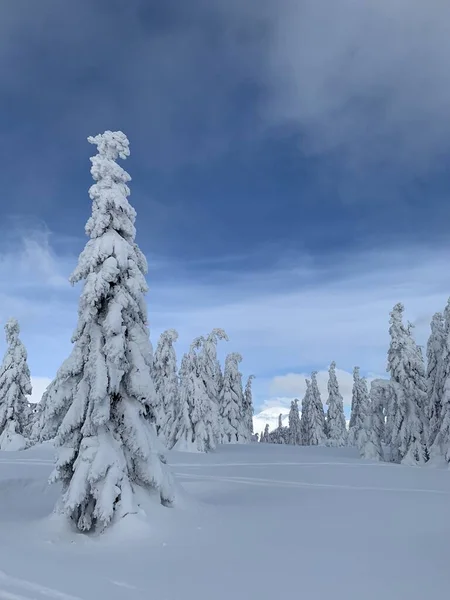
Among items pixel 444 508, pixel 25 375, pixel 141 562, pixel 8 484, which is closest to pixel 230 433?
pixel 25 375

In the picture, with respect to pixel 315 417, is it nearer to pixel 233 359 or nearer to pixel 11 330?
pixel 233 359

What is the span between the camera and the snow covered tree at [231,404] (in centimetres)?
6550

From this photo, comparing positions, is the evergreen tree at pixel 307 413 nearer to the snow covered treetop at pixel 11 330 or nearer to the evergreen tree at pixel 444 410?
the evergreen tree at pixel 444 410

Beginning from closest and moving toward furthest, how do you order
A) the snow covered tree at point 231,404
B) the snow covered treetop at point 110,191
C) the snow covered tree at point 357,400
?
the snow covered treetop at point 110,191, the snow covered tree at point 231,404, the snow covered tree at point 357,400

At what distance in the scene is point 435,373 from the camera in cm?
3466

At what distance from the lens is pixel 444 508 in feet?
49.6

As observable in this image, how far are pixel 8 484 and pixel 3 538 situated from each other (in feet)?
31.1

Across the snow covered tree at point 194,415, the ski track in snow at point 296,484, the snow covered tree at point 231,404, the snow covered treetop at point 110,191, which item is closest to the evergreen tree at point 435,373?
the ski track in snow at point 296,484


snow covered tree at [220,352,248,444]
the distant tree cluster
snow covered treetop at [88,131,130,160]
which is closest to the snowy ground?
snow covered treetop at [88,131,130,160]

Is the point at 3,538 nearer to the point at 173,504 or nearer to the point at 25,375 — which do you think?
the point at 173,504

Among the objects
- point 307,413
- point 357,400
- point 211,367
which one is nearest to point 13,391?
point 211,367

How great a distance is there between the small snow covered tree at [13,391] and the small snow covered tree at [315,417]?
5496 centimetres

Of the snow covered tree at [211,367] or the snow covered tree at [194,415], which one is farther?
the snow covered tree at [211,367]

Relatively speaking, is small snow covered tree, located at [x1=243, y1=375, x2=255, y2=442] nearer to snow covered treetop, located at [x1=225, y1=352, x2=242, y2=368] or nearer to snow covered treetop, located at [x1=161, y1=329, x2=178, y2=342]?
snow covered treetop, located at [x1=225, y1=352, x2=242, y2=368]
